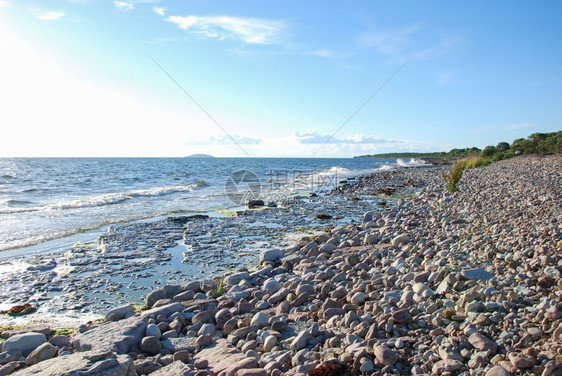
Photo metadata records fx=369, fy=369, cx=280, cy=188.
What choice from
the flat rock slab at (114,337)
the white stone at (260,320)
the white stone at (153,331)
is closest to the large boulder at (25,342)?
the flat rock slab at (114,337)

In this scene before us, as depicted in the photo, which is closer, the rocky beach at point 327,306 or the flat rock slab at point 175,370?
the rocky beach at point 327,306

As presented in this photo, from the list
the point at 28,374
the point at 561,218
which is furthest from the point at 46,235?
the point at 561,218

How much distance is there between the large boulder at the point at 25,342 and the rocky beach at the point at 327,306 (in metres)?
0.01

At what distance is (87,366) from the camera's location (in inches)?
119

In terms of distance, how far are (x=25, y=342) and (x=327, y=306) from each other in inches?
137

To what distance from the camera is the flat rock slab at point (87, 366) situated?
9.70ft

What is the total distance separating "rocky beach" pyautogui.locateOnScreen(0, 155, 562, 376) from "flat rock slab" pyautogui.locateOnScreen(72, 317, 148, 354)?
16mm

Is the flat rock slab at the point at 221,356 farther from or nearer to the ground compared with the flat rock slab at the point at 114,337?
nearer to the ground

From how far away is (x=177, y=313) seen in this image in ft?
16.0

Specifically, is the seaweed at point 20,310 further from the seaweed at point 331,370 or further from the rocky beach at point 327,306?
the seaweed at point 331,370

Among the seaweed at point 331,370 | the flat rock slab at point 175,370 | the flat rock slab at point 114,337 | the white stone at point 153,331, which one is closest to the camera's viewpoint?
the seaweed at point 331,370

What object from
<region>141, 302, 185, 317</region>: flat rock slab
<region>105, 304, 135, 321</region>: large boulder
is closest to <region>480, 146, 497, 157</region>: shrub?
<region>141, 302, 185, 317</region>: flat rock slab

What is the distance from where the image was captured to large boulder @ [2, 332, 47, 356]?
158 inches

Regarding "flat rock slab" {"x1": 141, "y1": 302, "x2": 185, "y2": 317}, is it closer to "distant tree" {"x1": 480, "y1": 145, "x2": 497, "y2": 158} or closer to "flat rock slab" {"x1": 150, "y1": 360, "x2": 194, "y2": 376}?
"flat rock slab" {"x1": 150, "y1": 360, "x2": 194, "y2": 376}
